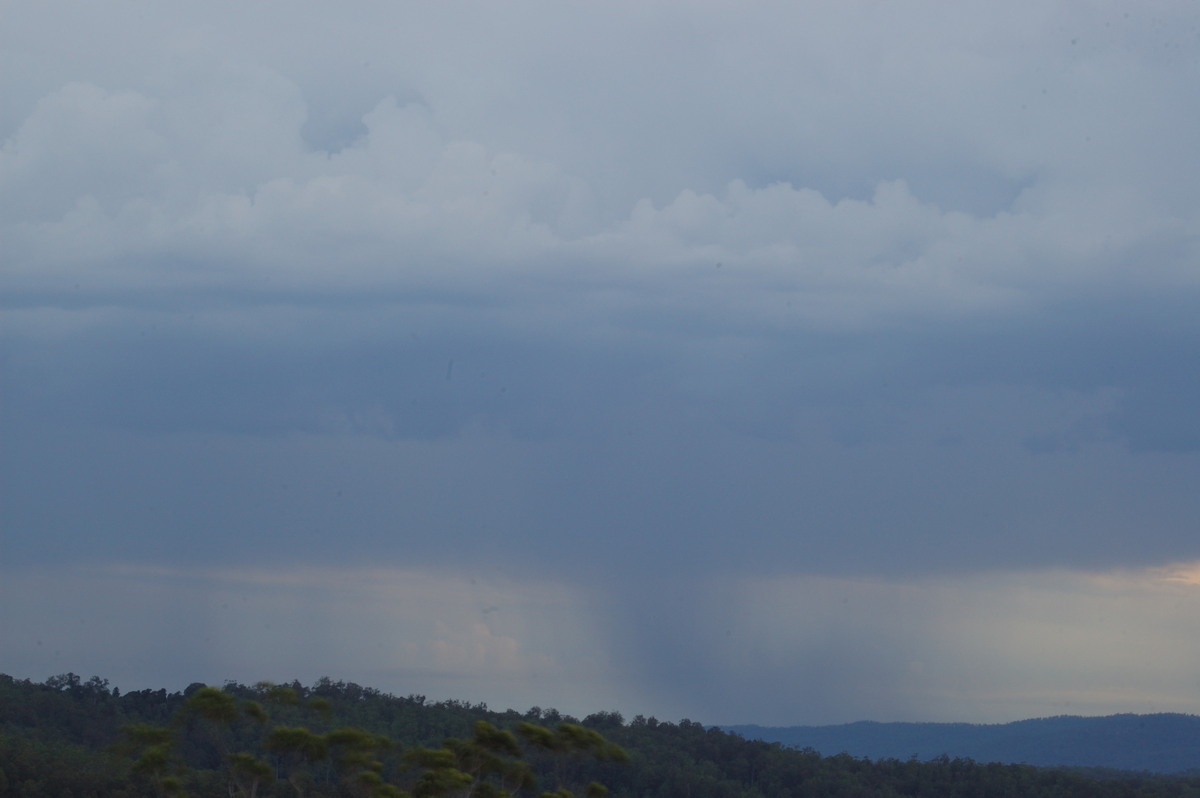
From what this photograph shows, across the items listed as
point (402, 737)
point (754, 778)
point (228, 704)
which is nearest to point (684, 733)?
point (754, 778)

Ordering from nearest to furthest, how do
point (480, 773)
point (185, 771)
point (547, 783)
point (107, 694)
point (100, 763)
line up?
point (480, 773) < point (185, 771) < point (100, 763) < point (547, 783) < point (107, 694)

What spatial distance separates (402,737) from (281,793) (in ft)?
146

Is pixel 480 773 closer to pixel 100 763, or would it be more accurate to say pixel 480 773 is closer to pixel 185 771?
pixel 185 771

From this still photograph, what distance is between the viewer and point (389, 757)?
219ft

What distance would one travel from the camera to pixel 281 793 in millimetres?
70125

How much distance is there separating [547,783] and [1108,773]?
9886 centimetres

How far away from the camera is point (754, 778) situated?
11619 centimetres

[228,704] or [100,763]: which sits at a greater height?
[228,704]

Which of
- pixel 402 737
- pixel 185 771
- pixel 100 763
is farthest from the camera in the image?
pixel 402 737

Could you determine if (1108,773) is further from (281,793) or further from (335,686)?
(281,793)

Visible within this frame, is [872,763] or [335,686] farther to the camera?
[335,686]

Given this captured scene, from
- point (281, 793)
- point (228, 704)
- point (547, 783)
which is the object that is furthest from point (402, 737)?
point (228, 704)

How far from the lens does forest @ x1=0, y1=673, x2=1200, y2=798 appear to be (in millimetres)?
40750

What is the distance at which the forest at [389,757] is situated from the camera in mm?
40750
